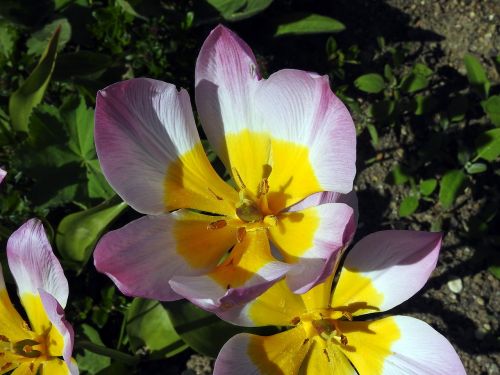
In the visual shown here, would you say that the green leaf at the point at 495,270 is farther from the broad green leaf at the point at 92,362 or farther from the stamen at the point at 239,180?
the broad green leaf at the point at 92,362

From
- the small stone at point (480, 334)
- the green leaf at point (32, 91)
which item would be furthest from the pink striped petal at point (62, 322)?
the small stone at point (480, 334)

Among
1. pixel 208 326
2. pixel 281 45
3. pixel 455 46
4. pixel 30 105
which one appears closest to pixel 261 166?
pixel 208 326

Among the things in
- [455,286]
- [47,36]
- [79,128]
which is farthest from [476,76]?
[47,36]

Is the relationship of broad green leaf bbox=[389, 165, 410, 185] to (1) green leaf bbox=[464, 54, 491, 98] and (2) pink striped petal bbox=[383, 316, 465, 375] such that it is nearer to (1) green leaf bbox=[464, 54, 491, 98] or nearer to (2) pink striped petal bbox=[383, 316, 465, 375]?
(1) green leaf bbox=[464, 54, 491, 98]

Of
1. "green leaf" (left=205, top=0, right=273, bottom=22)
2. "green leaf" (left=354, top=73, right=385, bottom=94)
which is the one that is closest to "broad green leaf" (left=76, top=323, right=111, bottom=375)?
"green leaf" (left=205, top=0, right=273, bottom=22)

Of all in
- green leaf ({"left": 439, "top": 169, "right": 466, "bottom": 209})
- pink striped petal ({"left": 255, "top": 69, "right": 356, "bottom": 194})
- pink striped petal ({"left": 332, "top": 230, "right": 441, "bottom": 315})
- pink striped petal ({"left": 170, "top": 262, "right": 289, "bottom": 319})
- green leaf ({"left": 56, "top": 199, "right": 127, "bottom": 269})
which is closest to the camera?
pink striped petal ({"left": 170, "top": 262, "right": 289, "bottom": 319})

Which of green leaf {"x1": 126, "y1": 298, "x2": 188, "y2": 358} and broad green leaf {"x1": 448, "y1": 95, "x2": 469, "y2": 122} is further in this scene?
broad green leaf {"x1": 448, "y1": 95, "x2": 469, "y2": 122}

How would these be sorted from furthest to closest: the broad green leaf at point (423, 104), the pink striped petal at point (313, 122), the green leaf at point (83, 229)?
the broad green leaf at point (423, 104) → the green leaf at point (83, 229) → the pink striped petal at point (313, 122)

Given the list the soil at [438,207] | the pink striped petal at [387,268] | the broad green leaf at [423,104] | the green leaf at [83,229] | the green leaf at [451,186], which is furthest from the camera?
the broad green leaf at [423,104]
